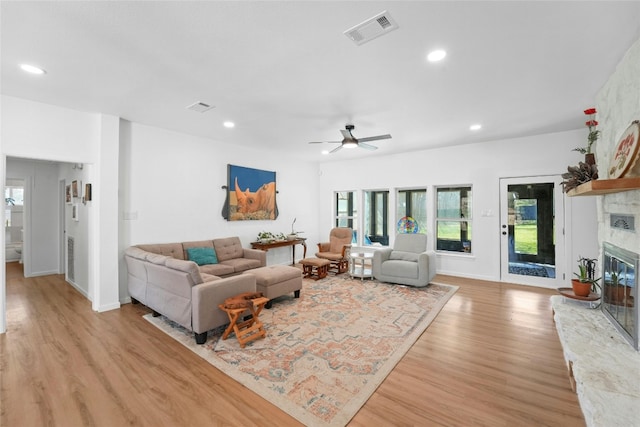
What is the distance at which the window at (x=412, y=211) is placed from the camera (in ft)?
20.8

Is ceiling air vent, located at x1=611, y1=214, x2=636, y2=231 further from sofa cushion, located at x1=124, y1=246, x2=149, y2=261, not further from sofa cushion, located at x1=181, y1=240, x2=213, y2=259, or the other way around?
sofa cushion, located at x1=181, y1=240, x2=213, y2=259

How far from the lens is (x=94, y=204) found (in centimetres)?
388

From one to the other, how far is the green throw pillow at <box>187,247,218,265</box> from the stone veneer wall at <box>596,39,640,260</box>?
198 inches

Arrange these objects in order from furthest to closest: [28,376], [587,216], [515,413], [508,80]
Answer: [587,216] < [508,80] < [28,376] < [515,413]

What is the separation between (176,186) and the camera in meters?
4.79

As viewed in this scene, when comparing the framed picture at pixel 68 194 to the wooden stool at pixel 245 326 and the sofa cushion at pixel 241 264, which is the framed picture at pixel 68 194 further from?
the wooden stool at pixel 245 326

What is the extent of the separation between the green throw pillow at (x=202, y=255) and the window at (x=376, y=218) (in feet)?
12.9

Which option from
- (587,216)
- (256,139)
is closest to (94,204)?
(256,139)

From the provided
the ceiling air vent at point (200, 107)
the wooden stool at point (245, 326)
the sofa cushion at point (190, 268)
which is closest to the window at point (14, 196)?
the ceiling air vent at point (200, 107)

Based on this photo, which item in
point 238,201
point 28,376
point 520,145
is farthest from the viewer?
point 238,201

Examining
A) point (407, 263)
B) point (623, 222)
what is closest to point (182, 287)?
point (407, 263)

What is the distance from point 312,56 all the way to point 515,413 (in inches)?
125

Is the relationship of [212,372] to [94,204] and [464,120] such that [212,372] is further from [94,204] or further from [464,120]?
[464,120]

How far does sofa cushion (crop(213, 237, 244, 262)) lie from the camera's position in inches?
196
